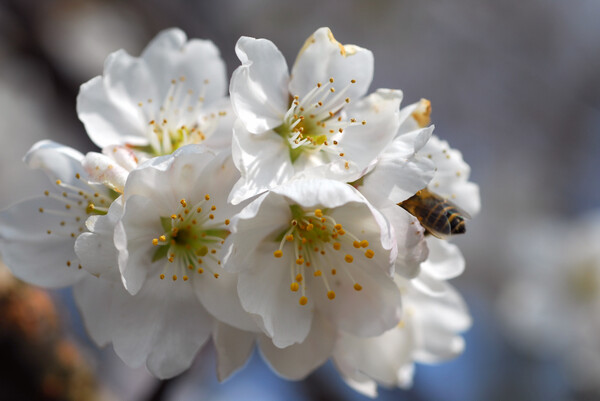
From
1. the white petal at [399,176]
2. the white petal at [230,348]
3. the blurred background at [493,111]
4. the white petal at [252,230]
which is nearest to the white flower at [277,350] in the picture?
the white petal at [230,348]

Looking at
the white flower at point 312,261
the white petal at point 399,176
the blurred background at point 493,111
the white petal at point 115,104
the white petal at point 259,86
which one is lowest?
the blurred background at point 493,111

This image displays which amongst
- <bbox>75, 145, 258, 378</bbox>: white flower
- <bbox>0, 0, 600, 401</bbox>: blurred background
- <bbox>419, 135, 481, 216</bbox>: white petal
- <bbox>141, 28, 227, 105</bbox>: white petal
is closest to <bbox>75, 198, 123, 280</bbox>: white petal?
<bbox>75, 145, 258, 378</bbox>: white flower

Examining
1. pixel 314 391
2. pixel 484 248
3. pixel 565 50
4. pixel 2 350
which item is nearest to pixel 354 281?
pixel 2 350

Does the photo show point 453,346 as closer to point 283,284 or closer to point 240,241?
point 283,284

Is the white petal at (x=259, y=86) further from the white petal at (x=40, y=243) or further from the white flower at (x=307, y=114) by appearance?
the white petal at (x=40, y=243)

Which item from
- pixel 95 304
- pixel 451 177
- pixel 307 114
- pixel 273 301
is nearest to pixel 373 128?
pixel 307 114
